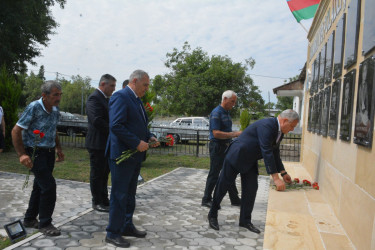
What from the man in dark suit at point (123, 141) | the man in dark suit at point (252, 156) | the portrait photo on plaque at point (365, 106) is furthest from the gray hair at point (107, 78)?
the portrait photo on plaque at point (365, 106)

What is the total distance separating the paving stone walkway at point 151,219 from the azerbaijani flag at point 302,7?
512 centimetres

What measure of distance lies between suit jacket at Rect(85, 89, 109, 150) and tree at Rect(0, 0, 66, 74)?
34.7 ft

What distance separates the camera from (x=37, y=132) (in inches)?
136

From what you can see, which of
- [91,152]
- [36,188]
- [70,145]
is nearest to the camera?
[36,188]

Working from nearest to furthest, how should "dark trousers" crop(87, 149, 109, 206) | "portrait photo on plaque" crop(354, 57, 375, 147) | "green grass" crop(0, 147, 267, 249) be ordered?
"portrait photo on plaque" crop(354, 57, 375, 147) → "dark trousers" crop(87, 149, 109, 206) → "green grass" crop(0, 147, 267, 249)

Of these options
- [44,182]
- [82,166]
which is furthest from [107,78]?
[82,166]

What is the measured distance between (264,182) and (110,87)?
511 centimetres

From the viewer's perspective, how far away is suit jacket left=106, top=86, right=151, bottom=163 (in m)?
3.41

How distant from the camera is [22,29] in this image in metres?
15.1

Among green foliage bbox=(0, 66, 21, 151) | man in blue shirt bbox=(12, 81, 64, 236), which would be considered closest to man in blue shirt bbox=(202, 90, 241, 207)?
man in blue shirt bbox=(12, 81, 64, 236)

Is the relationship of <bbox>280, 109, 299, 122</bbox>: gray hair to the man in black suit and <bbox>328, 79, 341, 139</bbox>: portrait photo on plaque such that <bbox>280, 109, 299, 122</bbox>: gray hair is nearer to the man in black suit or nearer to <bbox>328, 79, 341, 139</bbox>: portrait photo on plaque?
<bbox>328, 79, 341, 139</bbox>: portrait photo on plaque

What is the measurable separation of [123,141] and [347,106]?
8.49 feet

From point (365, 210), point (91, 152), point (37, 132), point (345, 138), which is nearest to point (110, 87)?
point (91, 152)

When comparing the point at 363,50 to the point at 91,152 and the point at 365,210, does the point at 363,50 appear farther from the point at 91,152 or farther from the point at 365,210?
the point at 91,152
